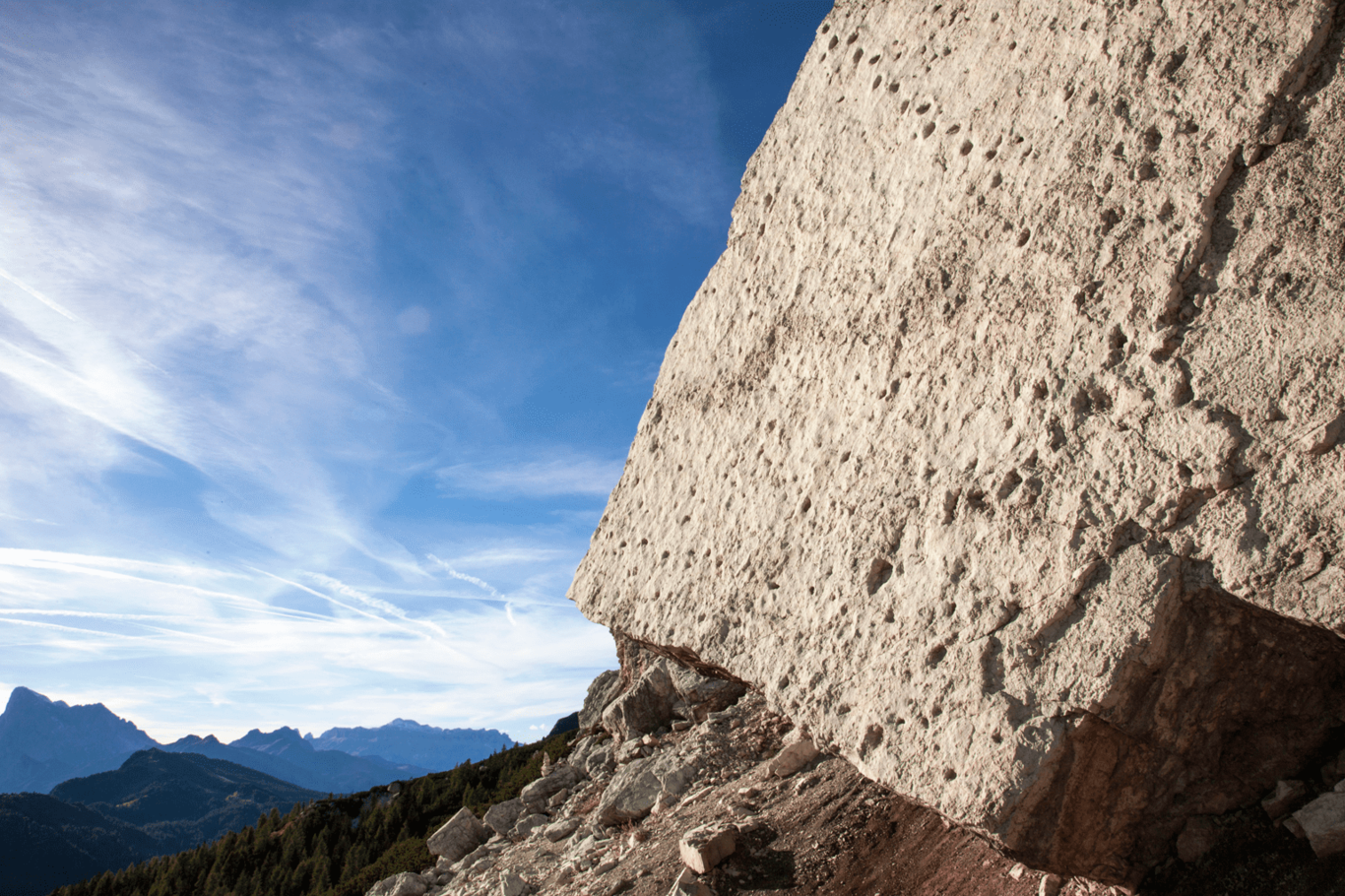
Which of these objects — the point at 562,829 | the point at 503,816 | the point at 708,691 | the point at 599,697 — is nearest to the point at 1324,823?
the point at 708,691

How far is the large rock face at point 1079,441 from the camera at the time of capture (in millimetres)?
2795

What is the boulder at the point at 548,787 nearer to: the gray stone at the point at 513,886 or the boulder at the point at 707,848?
the gray stone at the point at 513,886

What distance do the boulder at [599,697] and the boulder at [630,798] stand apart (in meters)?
4.51

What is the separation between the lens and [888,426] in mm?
4082

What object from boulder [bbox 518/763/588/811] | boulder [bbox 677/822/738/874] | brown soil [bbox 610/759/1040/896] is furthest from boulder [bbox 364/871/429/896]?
boulder [bbox 677/822/738/874]

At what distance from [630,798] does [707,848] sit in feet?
6.40

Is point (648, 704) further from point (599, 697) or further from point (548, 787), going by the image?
point (599, 697)

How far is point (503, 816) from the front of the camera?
829cm

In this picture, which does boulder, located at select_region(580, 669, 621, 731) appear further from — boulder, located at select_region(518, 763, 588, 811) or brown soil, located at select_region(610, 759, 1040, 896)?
brown soil, located at select_region(610, 759, 1040, 896)

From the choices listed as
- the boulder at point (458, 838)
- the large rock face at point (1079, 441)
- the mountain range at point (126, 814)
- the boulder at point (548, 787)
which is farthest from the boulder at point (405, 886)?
the mountain range at point (126, 814)

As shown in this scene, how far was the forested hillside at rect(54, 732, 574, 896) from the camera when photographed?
47.6 ft

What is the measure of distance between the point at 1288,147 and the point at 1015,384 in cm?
133

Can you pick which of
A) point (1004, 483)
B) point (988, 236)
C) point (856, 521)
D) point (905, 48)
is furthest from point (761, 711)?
point (905, 48)

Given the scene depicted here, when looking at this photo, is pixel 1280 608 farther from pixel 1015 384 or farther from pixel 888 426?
pixel 888 426
